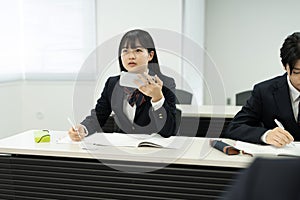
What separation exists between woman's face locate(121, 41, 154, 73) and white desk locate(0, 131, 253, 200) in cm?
41

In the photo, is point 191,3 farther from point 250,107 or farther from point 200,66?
point 250,107

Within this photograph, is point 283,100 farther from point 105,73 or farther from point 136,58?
point 105,73

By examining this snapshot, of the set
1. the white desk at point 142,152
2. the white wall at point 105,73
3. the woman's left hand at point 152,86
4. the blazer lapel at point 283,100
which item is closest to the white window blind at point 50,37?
the white wall at point 105,73

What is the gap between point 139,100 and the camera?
1.99m

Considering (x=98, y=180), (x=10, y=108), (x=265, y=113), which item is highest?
(x=265, y=113)

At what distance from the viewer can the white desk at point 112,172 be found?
1.58 metres

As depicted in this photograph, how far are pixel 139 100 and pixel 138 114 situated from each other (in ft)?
0.25

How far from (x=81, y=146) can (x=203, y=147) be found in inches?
21.8

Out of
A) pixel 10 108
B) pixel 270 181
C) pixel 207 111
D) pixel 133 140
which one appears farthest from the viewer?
pixel 10 108

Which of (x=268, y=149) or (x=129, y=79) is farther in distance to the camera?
(x=129, y=79)

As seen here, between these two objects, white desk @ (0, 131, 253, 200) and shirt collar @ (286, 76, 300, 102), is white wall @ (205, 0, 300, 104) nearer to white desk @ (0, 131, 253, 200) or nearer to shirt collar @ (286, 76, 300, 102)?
shirt collar @ (286, 76, 300, 102)

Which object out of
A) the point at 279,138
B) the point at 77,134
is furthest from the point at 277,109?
the point at 77,134

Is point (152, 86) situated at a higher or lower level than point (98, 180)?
higher

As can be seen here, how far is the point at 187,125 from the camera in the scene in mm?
2799
